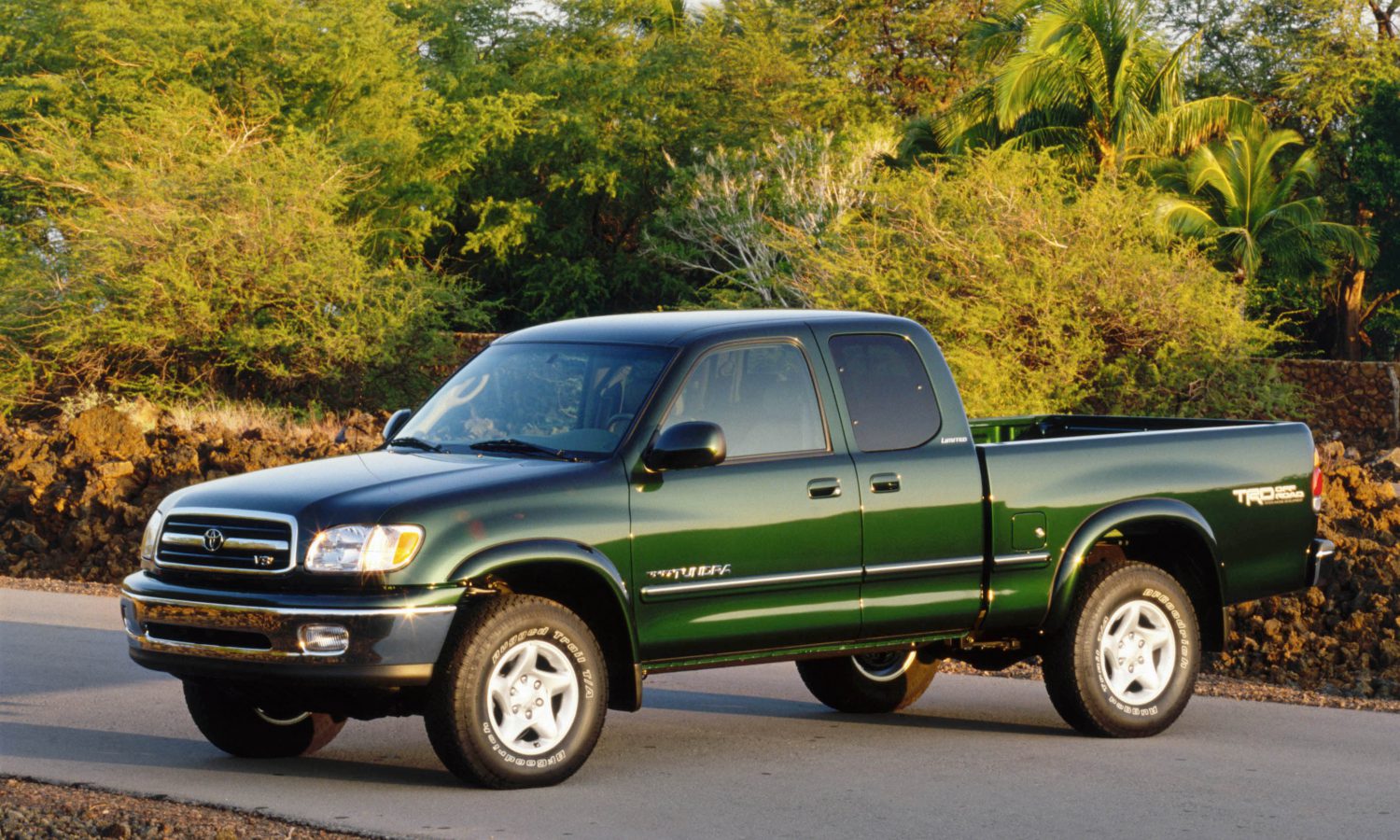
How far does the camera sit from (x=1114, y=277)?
28.6m

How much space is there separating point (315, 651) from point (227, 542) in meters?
0.65

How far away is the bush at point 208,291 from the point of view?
3341 centimetres

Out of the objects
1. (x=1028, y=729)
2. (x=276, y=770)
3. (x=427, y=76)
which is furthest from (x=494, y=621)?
(x=427, y=76)

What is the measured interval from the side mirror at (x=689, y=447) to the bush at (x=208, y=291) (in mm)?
26617

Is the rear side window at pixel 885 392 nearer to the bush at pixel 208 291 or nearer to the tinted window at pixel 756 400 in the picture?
the tinted window at pixel 756 400

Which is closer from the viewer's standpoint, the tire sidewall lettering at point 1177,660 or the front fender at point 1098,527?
the front fender at point 1098,527

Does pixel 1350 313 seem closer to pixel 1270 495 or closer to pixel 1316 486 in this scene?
pixel 1316 486

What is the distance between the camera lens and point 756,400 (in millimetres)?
8562

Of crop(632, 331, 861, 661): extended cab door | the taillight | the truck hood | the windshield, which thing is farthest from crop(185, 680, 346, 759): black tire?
the taillight

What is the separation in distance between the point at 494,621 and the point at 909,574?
2.01 meters

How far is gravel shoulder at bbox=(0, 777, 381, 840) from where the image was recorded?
6.96 metres

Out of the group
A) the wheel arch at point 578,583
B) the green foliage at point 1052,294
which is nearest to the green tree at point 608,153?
the green foliage at point 1052,294

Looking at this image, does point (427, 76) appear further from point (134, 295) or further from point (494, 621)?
point (494, 621)

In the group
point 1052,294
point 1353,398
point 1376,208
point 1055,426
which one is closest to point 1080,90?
point 1353,398
